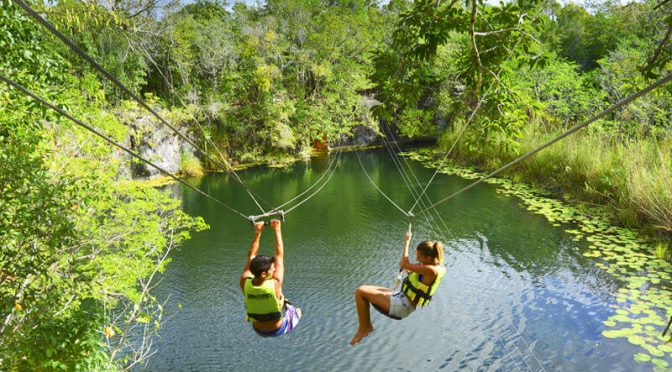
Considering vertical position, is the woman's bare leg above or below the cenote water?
above

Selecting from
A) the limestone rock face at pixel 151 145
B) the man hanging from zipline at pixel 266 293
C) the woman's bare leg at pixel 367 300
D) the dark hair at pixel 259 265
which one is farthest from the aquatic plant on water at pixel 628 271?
the limestone rock face at pixel 151 145

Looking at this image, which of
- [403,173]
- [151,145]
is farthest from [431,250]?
[403,173]

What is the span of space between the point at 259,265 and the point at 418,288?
1.53m

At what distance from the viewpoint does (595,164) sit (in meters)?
13.0

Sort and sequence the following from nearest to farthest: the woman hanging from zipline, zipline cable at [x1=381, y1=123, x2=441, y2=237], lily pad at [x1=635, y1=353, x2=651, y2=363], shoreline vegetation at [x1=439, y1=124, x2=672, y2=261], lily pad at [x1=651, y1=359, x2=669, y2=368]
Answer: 1. the woman hanging from zipline
2. lily pad at [x1=651, y1=359, x2=669, y2=368]
3. lily pad at [x1=635, y1=353, x2=651, y2=363]
4. shoreline vegetation at [x1=439, y1=124, x2=672, y2=261]
5. zipline cable at [x1=381, y1=123, x2=441, y2=237]

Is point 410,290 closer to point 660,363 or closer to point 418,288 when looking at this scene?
point 418,288

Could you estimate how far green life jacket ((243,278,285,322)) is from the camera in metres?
3.87

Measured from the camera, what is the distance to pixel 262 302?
3936 mm

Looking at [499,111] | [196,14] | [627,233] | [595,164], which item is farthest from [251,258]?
[196,14]

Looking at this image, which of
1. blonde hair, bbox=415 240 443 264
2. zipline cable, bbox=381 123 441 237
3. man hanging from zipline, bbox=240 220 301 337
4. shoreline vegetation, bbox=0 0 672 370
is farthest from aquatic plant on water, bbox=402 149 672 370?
man hanging from zipline, bbox=240 220 301 337

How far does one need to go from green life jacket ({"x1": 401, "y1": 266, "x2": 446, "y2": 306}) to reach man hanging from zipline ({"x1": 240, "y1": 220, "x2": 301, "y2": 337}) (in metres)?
1.17

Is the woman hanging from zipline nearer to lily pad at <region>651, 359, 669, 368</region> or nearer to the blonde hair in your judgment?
the blonde hair

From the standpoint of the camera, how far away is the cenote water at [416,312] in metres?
7.11

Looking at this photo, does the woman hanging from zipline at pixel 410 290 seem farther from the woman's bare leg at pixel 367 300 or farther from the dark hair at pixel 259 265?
the dark hair at pixel 259 265
